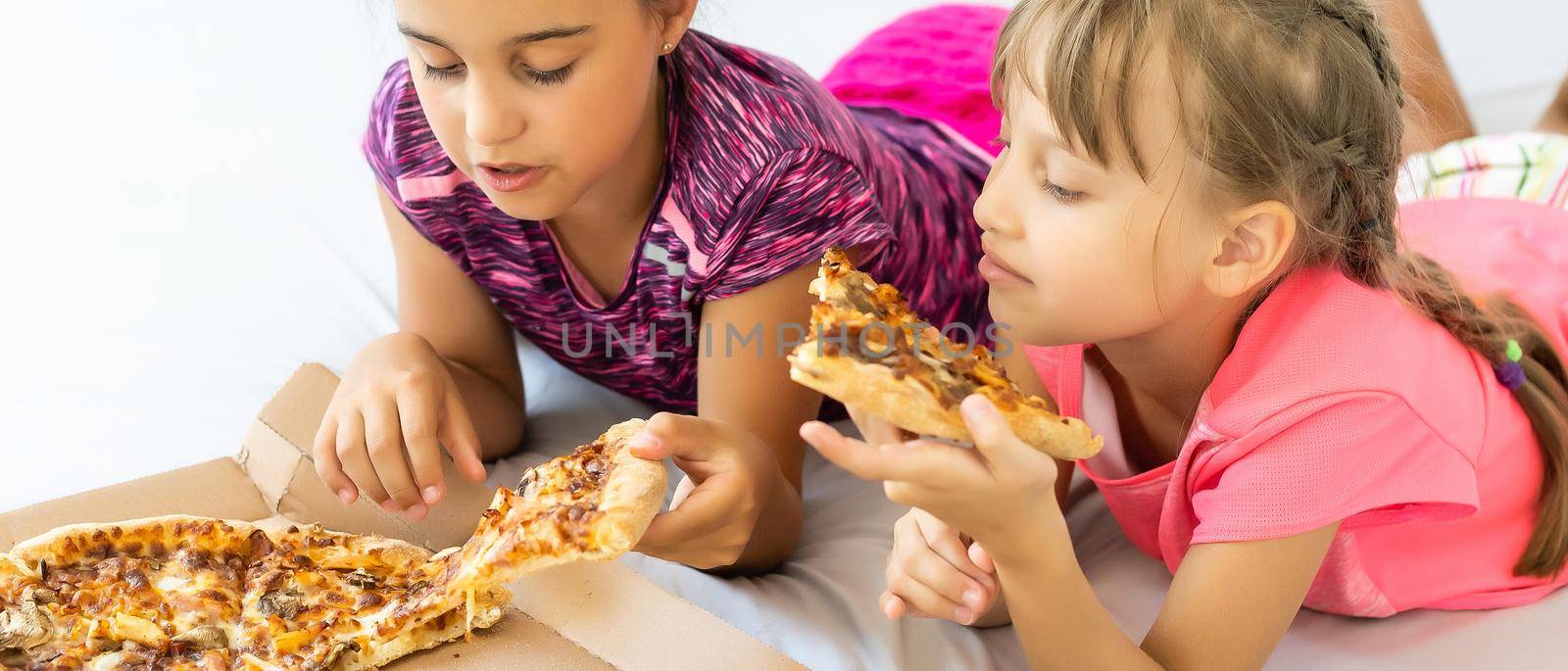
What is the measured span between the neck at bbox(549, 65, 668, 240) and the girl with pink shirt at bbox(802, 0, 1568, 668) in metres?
0.39

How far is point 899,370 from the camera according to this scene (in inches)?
30.9

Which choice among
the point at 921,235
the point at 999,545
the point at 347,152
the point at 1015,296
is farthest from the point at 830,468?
the point at 347,152

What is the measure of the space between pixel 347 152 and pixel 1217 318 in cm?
136

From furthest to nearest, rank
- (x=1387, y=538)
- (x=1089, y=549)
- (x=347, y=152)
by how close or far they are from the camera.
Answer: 1. (x=347, y=152)
2. (x=1089, y=549)
3. (x=1387, y=538)

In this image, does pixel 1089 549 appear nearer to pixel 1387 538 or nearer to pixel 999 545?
pixel 1387 538

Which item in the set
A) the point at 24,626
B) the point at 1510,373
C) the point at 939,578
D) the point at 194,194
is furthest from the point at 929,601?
the point at 194,194

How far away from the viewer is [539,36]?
99cm

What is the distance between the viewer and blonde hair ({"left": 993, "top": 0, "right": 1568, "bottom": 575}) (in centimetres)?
91

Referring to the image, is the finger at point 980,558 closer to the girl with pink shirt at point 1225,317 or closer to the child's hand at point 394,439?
the girl with pink shirt at point 1225,317

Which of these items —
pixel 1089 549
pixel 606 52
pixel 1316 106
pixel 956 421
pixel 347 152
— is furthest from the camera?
pixel 347 152

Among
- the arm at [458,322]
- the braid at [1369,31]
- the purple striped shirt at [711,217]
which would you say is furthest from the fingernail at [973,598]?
the arm at [458,322]

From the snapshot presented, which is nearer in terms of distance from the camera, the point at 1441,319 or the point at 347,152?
the point at 1441,319

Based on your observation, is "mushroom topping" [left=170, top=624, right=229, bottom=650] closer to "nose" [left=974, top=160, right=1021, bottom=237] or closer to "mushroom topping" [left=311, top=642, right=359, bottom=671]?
"mushroom topping" [left=311, top=642, right=359, bottom=671]

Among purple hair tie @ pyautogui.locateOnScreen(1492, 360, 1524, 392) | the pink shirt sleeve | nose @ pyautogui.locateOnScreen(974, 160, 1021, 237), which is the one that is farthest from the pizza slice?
purple hair tie @ pyautogui.locateOnScreen(1492, 360, 1524, 392)
